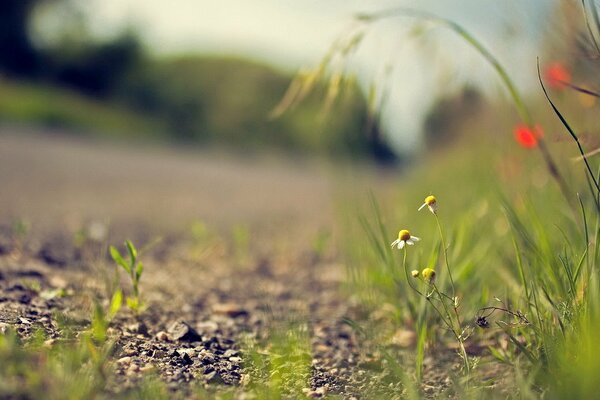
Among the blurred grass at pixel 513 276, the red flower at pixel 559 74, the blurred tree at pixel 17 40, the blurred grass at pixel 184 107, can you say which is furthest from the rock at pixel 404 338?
the blurred tree at pixel 17 40

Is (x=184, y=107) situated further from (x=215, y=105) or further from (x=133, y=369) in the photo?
(x=133, y=369)

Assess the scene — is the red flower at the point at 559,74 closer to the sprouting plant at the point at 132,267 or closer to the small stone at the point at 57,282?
the sprouting plant at the point at 132,267

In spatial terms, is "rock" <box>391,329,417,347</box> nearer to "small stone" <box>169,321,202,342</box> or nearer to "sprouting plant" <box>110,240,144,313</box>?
"small stone" <box>169,321,202,342</box>

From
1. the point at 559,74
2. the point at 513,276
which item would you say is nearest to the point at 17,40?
the point at 559,74

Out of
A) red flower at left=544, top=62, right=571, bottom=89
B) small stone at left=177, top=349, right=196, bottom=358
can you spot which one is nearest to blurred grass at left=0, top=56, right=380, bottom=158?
red flower at left=544, top=62, right=571, bottom=89

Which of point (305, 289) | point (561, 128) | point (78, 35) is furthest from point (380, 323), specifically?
point (78, 35)

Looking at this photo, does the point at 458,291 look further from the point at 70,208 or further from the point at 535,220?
the point at 70,208
